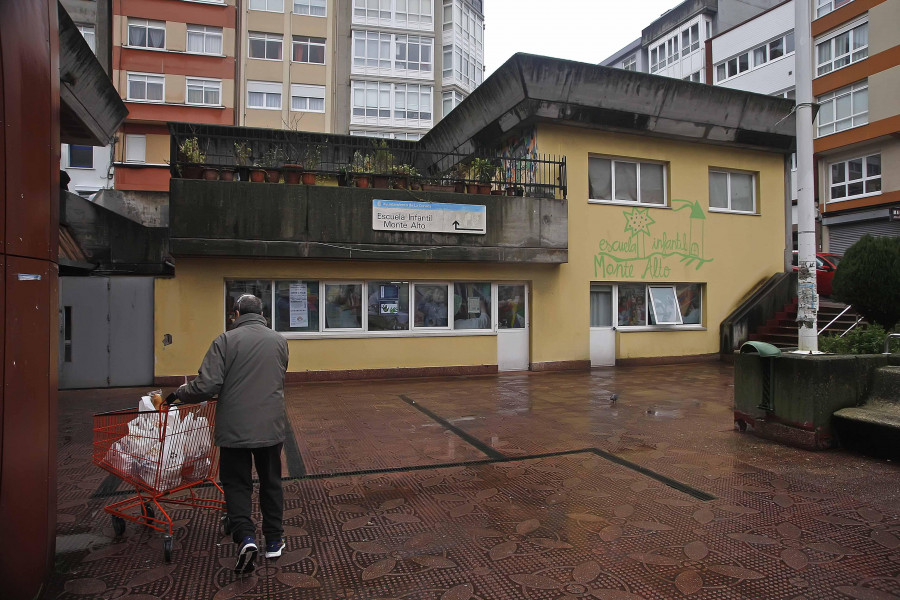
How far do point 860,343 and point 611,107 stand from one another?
26.4 ft

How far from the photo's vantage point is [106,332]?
11133 millimetres

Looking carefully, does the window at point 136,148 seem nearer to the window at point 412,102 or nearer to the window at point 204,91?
the window at point 204,91

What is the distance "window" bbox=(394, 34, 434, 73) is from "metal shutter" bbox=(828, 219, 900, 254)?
85.9ft

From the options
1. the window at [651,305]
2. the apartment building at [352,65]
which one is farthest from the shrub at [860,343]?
the apartment building at [352,65]

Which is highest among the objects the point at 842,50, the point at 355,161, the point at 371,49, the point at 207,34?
the point at 371,49

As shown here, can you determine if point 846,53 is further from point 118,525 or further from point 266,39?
point 118,525

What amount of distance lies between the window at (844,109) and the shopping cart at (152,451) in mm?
31093

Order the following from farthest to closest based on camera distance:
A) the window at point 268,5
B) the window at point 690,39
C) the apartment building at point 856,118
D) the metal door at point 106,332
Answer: the window at point 690,39 → the window at point 268,5 → the apartment building at point 856,118 → the metal door at point 106,332

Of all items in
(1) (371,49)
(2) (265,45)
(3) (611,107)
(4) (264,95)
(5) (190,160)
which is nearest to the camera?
(5) (190,160)

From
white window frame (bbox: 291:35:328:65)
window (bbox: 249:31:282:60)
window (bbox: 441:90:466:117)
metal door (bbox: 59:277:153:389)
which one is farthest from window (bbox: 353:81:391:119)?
metal door (bbox: 59:277:153:389)

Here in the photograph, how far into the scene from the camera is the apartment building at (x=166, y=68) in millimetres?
29500

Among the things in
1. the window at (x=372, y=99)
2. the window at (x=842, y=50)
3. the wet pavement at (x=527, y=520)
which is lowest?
the wet pavement at (x=527, y=520)

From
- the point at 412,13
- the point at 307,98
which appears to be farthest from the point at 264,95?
the point at 412,13

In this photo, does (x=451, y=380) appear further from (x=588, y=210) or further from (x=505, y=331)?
(x=588, y=210)
